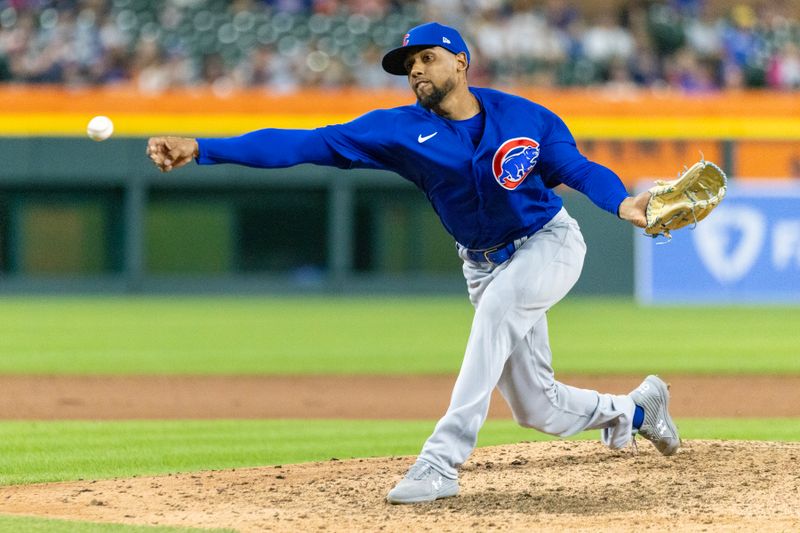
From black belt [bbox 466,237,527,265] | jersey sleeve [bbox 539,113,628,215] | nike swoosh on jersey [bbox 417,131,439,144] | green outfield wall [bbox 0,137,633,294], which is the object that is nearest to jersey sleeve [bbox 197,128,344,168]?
nike swoosh on jersey [bbox 417,131,439,144]

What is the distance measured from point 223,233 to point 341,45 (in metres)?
3.75

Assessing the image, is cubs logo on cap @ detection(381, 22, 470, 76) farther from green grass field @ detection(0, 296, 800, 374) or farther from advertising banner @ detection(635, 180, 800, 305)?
advertising banner @ detection(635, 180, 800, 305)

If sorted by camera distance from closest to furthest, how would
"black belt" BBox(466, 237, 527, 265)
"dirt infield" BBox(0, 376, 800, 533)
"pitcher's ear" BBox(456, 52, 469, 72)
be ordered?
1. "dirt infield" BBox(0, 376, 800, 533)
2. "pitcher's ear" BBox(456, 52, 469, 72)
3. "black belt" BBox(466, 237, 527, 265)

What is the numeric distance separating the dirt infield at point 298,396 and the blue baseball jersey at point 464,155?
3.56m

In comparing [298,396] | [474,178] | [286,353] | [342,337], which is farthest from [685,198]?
[342,337]

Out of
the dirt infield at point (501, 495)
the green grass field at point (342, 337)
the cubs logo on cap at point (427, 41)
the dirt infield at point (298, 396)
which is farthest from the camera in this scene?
the green grass field at point (342, 337)

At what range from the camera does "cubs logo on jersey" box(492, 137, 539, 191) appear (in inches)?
183

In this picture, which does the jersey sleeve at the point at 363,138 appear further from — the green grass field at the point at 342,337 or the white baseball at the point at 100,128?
the green grass field at the point at 342,337

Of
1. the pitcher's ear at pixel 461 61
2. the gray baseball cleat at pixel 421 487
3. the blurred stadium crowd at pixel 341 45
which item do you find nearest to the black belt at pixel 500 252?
the pitcher's ear at pixel 461 61

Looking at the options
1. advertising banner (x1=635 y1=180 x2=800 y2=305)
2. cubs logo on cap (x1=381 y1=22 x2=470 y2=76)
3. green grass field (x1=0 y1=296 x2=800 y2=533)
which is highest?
cubs logo on cap (x1=381 y1=22 x2=470 y2=76)

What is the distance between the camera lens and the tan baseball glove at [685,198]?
4250mm

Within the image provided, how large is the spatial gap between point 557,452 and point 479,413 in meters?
1.33

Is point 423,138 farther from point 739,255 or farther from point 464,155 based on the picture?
point 739,255

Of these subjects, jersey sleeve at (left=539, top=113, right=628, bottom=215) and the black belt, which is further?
the black belt
